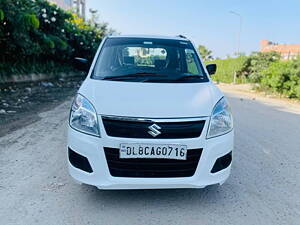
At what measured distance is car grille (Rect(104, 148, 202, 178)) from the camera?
2.49 metres

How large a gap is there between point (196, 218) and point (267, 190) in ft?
3.64

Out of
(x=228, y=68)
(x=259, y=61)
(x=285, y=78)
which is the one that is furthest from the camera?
(x=228, y=68)

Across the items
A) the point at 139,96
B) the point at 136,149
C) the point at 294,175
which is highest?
the point at 139,96

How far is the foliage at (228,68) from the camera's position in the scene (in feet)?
71.2

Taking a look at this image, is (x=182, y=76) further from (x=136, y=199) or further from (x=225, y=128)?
(x=136, y=199)

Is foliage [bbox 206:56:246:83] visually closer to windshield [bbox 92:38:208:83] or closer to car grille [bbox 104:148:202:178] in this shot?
windshield [bbox 92:38:208:83]

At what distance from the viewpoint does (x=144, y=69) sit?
3.49 meters

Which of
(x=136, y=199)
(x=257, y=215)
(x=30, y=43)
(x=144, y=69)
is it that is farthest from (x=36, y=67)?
(x=257, y=215)

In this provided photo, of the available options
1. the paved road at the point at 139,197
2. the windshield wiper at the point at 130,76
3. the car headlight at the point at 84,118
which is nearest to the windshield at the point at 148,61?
the windshield wiper at the point at 130,76

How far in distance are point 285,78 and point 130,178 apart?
11908 mm

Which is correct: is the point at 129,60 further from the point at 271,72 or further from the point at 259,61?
the point at 259,61

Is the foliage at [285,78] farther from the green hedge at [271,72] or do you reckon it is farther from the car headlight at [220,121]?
the car headlight at [220,121]

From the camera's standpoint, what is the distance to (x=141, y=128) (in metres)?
2.46

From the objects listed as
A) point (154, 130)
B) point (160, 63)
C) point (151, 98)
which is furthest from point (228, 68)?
point (154, 130)
